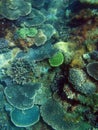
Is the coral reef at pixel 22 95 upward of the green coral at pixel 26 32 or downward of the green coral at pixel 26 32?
downward

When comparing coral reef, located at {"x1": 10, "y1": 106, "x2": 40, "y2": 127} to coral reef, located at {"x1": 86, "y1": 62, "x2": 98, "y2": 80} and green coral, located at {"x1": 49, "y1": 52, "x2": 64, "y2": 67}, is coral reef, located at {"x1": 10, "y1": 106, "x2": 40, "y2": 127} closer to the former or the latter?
green coral, located at {"x1": 49, "y1": 52, "x2": 64, "y2": 67}

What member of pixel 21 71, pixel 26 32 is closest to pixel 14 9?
pixel 26 32

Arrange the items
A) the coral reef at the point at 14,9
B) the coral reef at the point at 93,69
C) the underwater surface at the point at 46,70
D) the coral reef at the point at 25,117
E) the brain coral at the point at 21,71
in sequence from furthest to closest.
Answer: the coral reef at the point at 14,9, the brain coral at the point at 21,71, the coral reef at the point at 25,117, the underwater surface at the point at 46,70, the coral reef at the point at 93,69

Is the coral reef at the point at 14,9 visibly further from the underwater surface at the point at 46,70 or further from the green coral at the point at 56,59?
the green coral at the point at 56,59

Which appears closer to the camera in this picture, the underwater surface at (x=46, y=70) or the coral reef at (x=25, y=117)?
the underwater surface at (x=46, y=70)

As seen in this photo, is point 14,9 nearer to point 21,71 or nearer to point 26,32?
point 26,32

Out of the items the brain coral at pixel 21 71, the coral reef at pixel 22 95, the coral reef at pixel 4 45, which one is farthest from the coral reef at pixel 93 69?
the coral reef at pixel 4 45
